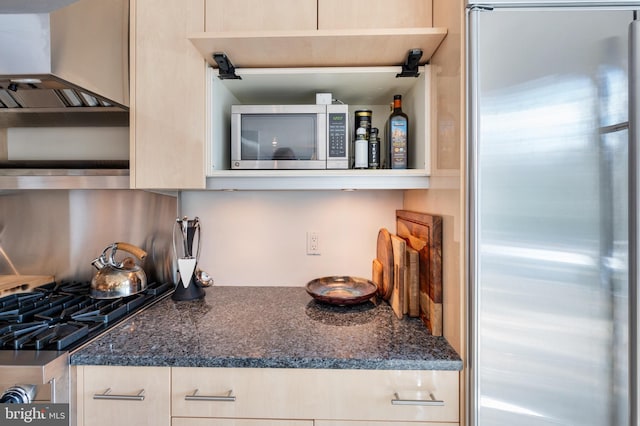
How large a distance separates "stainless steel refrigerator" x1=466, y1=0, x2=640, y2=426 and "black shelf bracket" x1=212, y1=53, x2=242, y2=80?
78 cm

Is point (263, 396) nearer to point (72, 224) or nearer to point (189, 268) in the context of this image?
point (189, 268)

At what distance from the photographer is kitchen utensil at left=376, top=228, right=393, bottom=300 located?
47.8 inches

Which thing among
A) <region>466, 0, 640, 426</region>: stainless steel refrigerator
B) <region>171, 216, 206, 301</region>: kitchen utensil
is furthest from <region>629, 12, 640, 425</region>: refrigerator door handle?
<region>171, 216, 206, 301</region>: kitchen utensil

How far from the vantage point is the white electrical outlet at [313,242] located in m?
1.52

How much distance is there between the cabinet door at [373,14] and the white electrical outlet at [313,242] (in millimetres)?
867

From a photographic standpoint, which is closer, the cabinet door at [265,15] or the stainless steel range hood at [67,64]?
the stainless steel range hood at [67,64]

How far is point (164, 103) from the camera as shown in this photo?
3.66ft

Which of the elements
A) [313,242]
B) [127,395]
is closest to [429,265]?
[313,242]

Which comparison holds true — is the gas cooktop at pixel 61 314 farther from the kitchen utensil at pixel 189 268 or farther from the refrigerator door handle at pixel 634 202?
the refrigerator door handle at pixel 634 202

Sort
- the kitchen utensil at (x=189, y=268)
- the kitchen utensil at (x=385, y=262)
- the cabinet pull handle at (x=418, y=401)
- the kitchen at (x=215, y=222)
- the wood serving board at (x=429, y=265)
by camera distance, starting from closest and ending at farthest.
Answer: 1. the cabinet pull handle at (x=418, y=401)
2. the wood serving board at (x=429, y=265)
3. the kitchen utensil at (x=385, y=262)
4. the kitchen utensil at (x=189, y=268)
5. the kitchen at (x=215, y=222)

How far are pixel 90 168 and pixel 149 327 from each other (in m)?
0.83

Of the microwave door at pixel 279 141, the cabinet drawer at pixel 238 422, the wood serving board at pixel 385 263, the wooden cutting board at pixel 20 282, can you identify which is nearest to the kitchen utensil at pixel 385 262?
the wood serving board at pixel 385 263

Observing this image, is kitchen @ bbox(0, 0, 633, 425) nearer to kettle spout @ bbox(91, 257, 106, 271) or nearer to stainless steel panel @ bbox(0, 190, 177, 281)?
stainless steel panel @ bbox(0, 190, 177, 281)

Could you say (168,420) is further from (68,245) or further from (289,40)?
(289,40)
